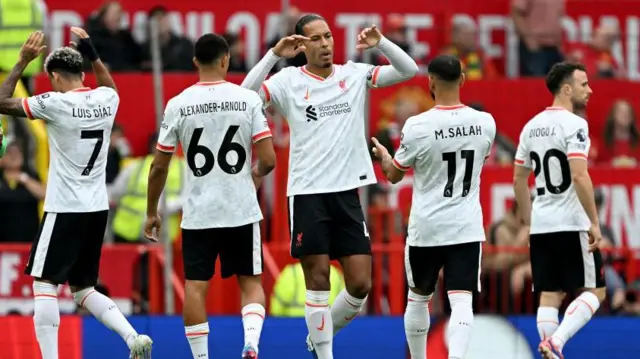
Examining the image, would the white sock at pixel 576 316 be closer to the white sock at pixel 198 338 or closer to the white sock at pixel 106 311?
the white sock at pixel 198 338

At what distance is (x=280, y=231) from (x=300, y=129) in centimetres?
522

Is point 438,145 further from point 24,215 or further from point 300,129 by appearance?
point 24,215

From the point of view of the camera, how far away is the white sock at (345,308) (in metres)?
11.6

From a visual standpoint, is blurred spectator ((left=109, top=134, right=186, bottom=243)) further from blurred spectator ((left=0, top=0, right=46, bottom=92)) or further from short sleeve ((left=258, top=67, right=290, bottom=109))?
short sleeve ((left=258, top=67, right=290, bottom=109))

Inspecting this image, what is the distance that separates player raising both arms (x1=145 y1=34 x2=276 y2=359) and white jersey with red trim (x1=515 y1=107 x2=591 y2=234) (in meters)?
2.42

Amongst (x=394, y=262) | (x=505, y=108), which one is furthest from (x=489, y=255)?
(x=505, y=108)

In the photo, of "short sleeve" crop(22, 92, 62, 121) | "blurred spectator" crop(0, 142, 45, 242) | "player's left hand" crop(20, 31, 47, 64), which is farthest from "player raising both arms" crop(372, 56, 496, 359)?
"blurred spectator" crop(0, 142, 45, 242)

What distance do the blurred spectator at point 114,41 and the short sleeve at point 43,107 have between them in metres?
6.81

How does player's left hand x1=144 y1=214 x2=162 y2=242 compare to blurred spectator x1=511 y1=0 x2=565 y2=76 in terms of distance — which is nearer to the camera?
player's left hand x1=144 y1=214 x2=162 y2=242

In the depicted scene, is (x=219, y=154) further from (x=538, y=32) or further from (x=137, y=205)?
(x=538, y=32)

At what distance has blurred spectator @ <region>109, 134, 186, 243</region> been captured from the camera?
644 inches

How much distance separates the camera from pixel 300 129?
11.4 meters

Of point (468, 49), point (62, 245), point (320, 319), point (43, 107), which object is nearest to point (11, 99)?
point (43, 107)

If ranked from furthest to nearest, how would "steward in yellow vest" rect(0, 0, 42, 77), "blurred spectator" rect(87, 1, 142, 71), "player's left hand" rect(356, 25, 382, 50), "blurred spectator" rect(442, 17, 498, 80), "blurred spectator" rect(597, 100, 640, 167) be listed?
"blurred spectator" rect(442, 17, 498, 80)
"blurred spectator" rect(597, 100, 640, 167)
"blurred spectator" rect(87, 1, 142, 71)
"steward in yellow vest" rect(0, 0, 42, 77)
"player's left hand" rect(356, 25, 382, 50)
